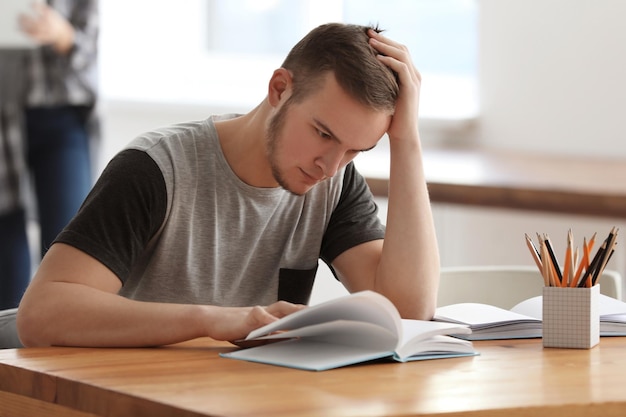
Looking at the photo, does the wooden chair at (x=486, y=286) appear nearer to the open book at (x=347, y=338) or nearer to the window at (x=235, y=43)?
the open book at (x=347, y=338)

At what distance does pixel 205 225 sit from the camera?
5.71 ft

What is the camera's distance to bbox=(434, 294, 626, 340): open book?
1563mm

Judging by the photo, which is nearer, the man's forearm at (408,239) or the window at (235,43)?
the man's forearm at (408,239)

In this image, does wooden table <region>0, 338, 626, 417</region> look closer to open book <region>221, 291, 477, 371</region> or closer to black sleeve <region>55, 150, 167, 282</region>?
open book <region>221, 291, 477, 371</region>

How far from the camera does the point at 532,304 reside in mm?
1718

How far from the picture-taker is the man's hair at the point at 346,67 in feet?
5.22

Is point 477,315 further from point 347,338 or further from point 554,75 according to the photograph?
point 554,75

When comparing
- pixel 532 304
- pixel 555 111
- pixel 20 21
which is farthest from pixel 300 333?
pixel 20 21

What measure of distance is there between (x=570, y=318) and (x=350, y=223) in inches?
20.1

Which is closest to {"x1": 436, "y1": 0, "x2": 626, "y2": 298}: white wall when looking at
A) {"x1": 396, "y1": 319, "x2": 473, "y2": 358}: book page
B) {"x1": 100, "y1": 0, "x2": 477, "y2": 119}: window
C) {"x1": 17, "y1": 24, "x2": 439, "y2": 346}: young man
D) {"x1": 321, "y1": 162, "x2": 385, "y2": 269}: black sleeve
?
{"x1": 100, "y1": 0, "x2": 477, "y2": 119}: window

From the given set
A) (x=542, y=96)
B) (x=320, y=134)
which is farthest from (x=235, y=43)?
(x=320, y=134)

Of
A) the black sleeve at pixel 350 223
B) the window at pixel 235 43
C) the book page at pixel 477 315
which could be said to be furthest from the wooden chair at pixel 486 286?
the window at pixel 235 43

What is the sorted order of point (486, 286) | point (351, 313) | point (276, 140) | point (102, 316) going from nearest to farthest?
point (351, 313)
point (102, 316)
point (276, 140)
point (486, 286)

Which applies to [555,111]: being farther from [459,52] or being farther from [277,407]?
[277,407]
